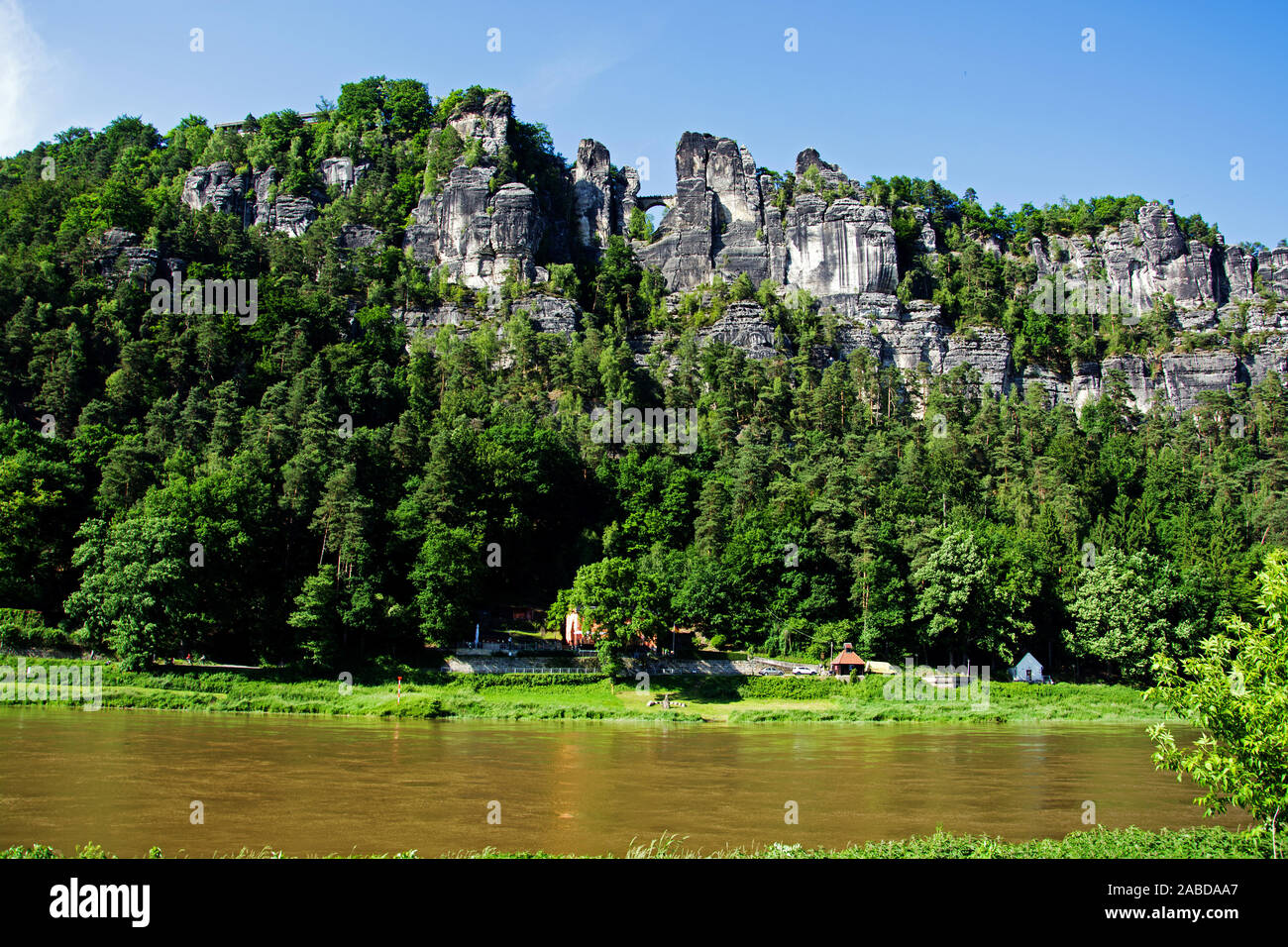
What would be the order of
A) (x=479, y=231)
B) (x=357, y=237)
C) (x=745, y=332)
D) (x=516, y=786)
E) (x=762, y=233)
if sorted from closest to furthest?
(x=516, y=786), (x=745, y=332), (x=479, y=231), (x=357, y=237), (x=762, y=233)

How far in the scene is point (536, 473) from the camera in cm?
7219

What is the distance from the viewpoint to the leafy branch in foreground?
14445 millimetres

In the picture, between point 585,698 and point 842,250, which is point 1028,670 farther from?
point 842,250

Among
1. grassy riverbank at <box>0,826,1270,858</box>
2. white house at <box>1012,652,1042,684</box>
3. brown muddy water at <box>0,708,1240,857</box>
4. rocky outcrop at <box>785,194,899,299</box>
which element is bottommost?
white house at <box>1012,652,1042,684</box>

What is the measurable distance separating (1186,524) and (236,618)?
2735 inches

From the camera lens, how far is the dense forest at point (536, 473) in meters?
52.5

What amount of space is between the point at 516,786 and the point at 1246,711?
1889cm

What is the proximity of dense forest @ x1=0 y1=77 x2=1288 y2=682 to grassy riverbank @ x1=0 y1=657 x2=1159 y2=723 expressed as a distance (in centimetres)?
286

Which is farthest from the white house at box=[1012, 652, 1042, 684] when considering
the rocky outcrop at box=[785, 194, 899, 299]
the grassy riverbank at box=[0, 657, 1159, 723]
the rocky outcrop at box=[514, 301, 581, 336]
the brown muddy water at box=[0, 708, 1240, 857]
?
the rocky outcrop at box=[785, 194, 899, 299]

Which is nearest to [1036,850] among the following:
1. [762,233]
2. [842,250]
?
[842,250]

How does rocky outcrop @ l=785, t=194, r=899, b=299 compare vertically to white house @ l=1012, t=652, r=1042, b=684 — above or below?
above

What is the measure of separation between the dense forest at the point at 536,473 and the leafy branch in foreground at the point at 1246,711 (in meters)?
21.9

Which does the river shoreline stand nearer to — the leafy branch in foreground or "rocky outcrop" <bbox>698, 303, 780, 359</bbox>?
the leafy branch in foreground

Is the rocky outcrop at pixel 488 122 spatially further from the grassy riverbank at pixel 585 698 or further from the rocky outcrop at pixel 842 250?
the grassy riverbank at pixel 585 698
